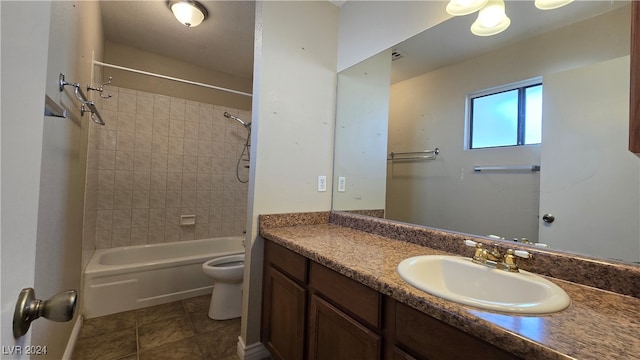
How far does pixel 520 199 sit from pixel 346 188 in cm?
106

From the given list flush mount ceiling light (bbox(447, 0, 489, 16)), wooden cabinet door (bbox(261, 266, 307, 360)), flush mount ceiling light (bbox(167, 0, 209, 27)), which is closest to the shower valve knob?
flush mount ceiling light (bbox(447, 0, 489, 16))

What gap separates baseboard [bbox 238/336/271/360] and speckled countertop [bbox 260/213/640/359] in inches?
35.8

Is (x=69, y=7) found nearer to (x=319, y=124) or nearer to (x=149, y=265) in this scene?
(x=319, y=124)

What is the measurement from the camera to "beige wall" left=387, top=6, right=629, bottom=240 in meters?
1.10

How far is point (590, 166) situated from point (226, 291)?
2.42 m

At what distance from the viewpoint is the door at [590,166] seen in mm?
938

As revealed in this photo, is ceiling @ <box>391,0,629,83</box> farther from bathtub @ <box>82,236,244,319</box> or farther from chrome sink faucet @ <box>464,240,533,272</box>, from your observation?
bathtub @ <box>82,236,244,319</box>

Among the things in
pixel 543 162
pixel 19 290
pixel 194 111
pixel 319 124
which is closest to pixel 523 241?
pixel 543 162

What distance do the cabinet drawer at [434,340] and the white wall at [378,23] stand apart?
57.0 inches

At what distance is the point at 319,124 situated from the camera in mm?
1883

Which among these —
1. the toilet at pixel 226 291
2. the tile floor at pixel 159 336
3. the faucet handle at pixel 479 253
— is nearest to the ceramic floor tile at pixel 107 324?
the tile floor at pixel 159 336

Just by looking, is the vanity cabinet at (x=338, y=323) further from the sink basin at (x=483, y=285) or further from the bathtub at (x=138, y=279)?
the bathtub at (x=138, y=279)

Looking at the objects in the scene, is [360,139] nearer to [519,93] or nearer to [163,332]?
[519,93]

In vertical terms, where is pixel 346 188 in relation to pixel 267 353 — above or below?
above
